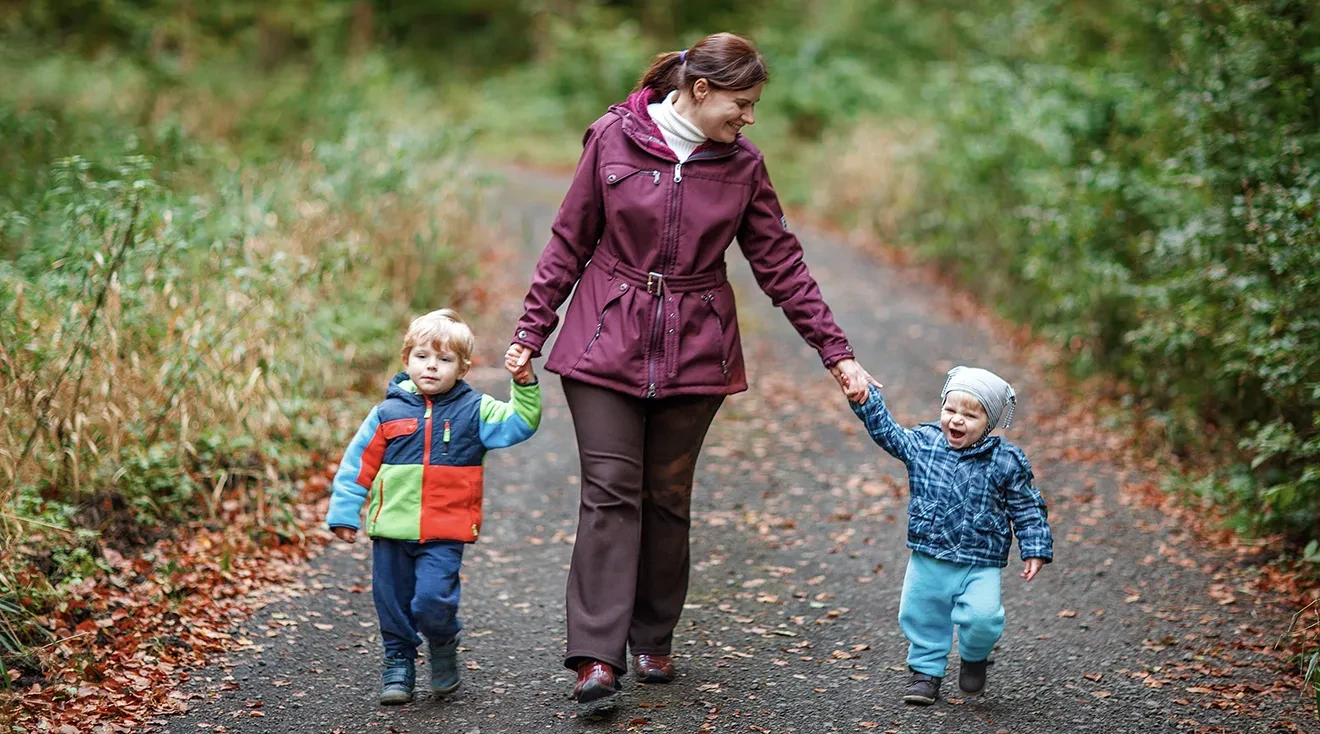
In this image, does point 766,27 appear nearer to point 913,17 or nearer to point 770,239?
point 913,17

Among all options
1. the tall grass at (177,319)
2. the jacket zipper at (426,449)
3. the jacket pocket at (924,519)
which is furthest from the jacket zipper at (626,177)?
the tall grass at (177,319)

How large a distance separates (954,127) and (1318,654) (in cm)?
950

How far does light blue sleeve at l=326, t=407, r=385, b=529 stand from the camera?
4020 millimetres

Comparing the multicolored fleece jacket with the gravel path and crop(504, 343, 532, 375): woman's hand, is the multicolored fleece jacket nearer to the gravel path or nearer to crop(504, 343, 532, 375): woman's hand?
crop(504, 343, 532, 375): woman's hand

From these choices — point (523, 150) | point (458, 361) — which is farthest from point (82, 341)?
point (523, 150)

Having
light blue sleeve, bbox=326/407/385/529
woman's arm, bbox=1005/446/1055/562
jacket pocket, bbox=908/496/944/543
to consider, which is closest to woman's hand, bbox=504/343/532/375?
light blue sleeve, bbox=326/407/385/529

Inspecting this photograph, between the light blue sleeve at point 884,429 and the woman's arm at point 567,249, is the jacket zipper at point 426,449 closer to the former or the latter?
the woman's arm at point 567,249

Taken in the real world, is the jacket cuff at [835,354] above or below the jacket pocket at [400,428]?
above

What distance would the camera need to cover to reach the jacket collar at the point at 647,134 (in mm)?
3920

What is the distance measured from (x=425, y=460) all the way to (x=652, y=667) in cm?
110

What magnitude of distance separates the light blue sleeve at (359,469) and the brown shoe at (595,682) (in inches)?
35.2

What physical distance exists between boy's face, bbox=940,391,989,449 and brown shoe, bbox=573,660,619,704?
1.36m

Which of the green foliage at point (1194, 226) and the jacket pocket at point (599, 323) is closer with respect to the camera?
the jacket pocket at point (599, 323)

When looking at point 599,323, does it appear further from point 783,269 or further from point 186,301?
point 186,301
